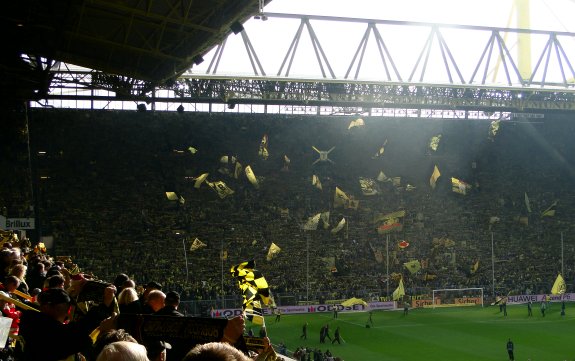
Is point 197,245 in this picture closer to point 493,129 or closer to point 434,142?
Answer: point 434,142

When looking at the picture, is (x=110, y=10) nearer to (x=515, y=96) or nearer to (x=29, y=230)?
(x=29, y=230)

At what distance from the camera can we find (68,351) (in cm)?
585

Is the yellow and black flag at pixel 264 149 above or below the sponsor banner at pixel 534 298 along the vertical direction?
above

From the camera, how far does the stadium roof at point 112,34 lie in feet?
78.0

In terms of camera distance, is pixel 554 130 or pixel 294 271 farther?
pixel 554 130

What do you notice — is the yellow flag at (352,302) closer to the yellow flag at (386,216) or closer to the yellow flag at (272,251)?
the yellow flag at (272,251)

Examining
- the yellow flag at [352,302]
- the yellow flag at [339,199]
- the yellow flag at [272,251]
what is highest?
the yellow flag at [339,199]

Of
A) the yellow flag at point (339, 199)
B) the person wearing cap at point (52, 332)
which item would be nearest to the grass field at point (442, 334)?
the yellow flag at point (339, 199)

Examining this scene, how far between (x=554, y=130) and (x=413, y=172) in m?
13.2

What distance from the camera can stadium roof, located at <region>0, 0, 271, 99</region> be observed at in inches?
936

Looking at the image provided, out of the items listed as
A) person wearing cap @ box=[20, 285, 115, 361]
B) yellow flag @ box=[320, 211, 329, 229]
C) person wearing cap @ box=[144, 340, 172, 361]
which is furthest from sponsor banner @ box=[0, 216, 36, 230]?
person wearing cap @ box=[144, 340, 172, 361]

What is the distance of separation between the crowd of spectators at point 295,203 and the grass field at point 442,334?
3.59 m

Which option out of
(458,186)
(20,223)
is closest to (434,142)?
(458,186)

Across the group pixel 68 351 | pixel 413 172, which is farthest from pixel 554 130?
pixel 68 351
